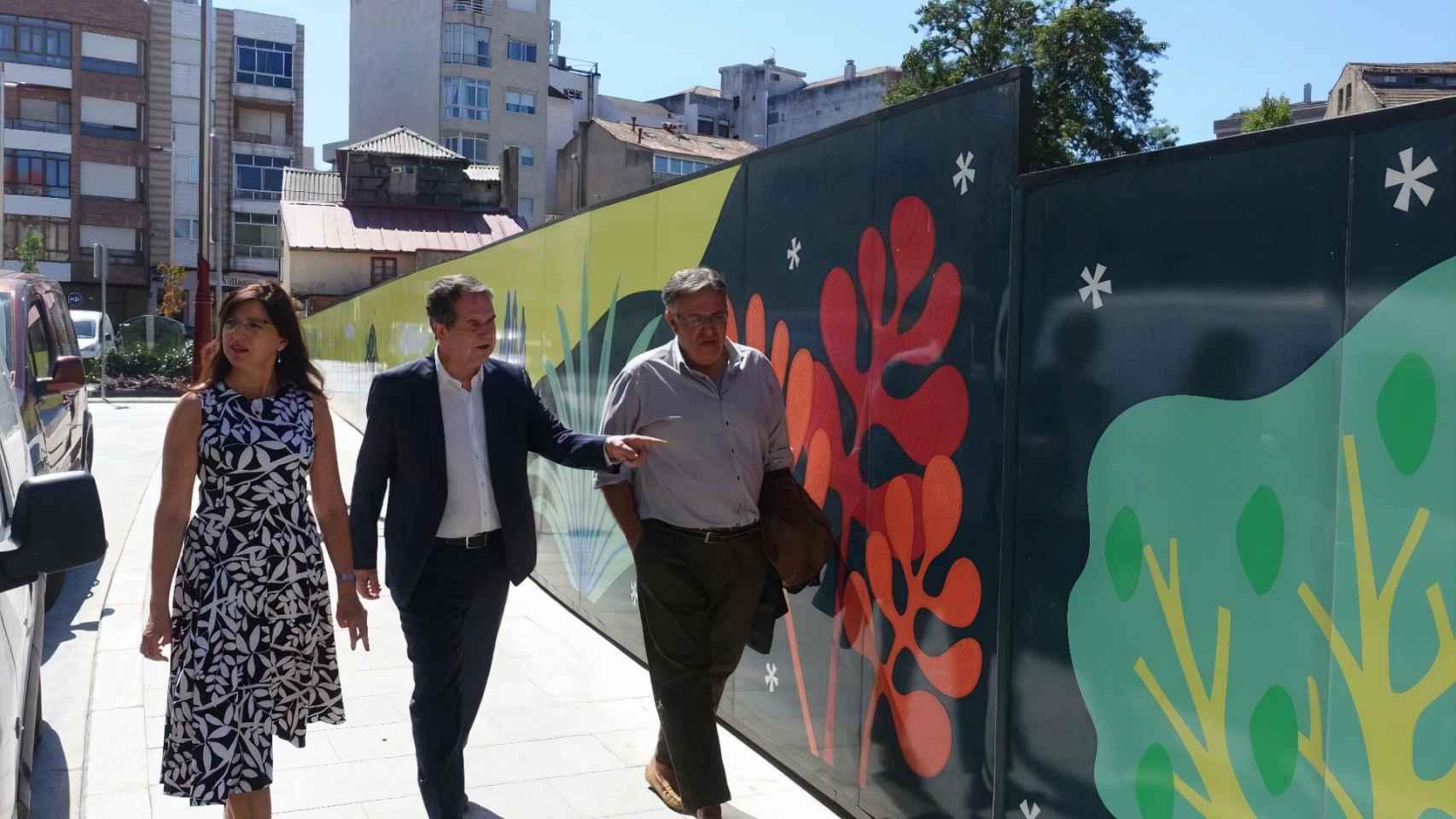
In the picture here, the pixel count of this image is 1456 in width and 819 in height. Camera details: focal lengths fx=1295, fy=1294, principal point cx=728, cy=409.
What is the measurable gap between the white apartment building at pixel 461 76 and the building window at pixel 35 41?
15.4 m

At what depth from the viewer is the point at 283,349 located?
4.04 metres

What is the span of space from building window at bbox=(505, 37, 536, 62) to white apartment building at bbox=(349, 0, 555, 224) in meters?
0.05

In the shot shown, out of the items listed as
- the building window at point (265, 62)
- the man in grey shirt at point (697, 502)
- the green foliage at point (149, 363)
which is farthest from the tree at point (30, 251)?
the man in grey shirt at point (697, 502)

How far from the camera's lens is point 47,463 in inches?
334

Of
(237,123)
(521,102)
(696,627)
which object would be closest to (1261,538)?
(696,627)

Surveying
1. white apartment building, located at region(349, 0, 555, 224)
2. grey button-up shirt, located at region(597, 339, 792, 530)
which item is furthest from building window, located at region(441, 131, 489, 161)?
grey button-up shirt, located at region(597, 339, 792, 530)

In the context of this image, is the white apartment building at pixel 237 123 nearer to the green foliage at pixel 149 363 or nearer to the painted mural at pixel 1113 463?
the green foliage at pixel 149 363

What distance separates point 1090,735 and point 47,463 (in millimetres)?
7498

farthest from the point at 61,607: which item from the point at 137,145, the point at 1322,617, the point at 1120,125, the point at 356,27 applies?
the point at 356,27

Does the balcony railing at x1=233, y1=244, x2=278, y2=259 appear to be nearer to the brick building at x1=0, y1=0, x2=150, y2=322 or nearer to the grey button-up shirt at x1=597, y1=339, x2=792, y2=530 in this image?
the brick building at x1=0, y1=0, x2=150, y2=322

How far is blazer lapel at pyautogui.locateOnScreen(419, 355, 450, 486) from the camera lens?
4309mm

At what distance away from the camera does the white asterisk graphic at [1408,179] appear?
2.38 m

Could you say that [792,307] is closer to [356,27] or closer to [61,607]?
[61,607]

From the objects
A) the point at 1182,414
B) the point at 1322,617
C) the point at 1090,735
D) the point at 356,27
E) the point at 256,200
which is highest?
the point at 356,27
